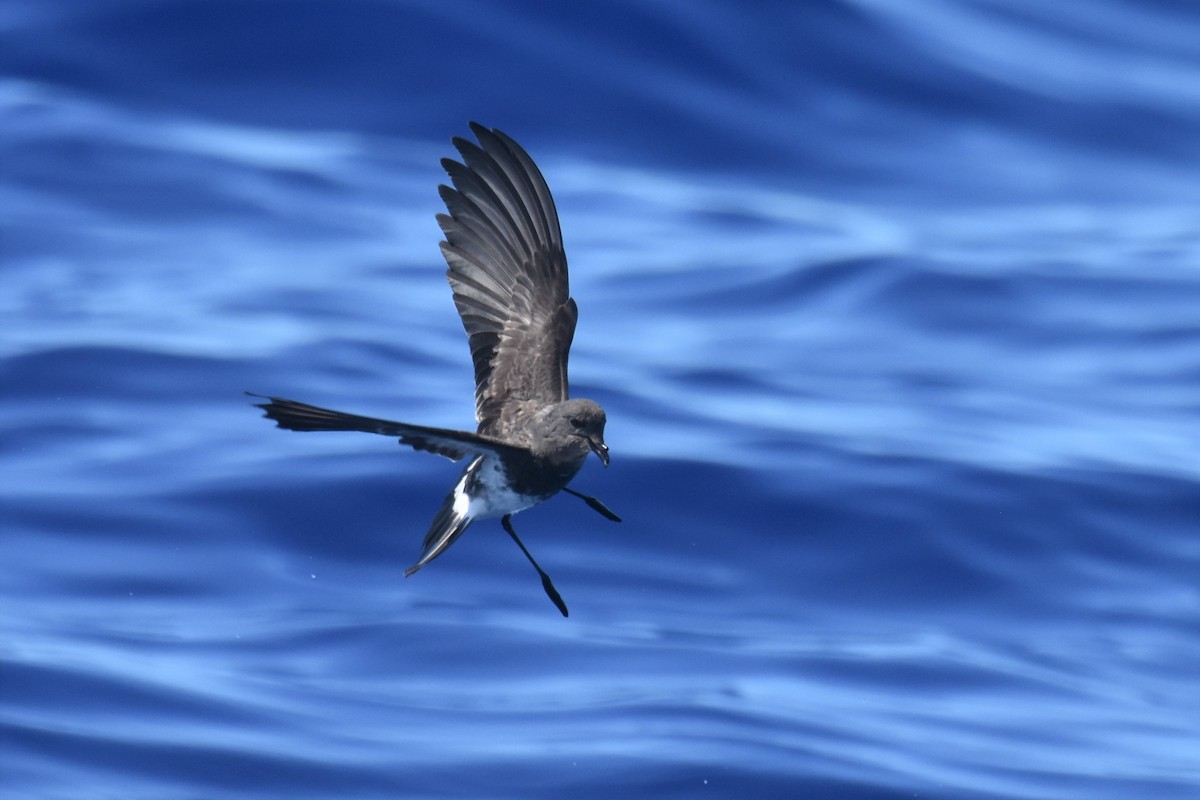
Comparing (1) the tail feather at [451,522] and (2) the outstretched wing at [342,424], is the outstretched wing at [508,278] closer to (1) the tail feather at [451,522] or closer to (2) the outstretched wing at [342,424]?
(1) the tail feather at [451,522]

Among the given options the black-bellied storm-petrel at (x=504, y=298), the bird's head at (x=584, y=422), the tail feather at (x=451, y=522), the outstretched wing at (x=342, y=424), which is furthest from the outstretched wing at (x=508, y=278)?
the outstretched wing at (x=342, y=424)

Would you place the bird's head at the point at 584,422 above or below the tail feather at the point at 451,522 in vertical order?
above

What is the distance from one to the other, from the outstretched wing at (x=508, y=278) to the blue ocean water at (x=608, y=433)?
2.98 meters

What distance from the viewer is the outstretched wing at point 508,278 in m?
5.89

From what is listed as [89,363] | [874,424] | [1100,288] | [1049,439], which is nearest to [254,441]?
[89,363]

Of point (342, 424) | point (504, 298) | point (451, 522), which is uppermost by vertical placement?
point (504, 298)

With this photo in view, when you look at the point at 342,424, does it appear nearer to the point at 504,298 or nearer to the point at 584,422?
the point at 584,422

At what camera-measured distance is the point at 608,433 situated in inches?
460

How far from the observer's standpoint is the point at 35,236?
15109mm

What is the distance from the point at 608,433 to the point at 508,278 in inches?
222

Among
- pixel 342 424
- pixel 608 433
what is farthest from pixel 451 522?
pixel 608 433

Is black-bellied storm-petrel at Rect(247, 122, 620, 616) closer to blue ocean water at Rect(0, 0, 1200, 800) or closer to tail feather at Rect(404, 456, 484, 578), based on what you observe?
tail feather at Rect(404, 456, 484, 578)

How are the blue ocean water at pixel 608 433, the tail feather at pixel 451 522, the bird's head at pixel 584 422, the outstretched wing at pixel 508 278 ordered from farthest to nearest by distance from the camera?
the blue ocean water at pixel 608 433 < the outstretched wing at pixel 508 278 < the tail feather at pixel 451 522 < the bird's head at pixel 584 422

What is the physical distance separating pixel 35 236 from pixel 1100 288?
864 centimetres
